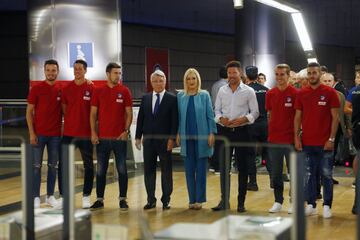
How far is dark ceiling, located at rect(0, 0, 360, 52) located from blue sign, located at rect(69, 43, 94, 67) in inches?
242

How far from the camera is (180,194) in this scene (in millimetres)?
7594

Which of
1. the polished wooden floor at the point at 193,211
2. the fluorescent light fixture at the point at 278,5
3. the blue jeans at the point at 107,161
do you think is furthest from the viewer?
the fluorescent light fixture at the point at 278,5

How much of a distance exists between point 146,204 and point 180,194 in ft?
2.71

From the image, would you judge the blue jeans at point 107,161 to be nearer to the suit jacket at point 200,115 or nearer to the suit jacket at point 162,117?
the suit jacket at point 162,117

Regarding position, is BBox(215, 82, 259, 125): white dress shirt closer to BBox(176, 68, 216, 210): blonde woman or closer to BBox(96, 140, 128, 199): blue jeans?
BBox(176, 68, 216, 210): blonde woman

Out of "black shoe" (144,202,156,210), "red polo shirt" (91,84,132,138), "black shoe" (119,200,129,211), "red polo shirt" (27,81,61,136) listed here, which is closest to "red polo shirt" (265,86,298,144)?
"black shoe" (144,202,156,210)

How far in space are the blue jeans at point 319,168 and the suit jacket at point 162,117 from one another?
1382 millimetres

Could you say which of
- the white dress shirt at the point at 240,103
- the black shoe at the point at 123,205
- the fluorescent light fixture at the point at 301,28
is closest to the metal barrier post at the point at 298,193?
the white dress shirt at the point at 240,103

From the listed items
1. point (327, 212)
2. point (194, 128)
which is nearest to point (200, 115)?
point (194, 128)

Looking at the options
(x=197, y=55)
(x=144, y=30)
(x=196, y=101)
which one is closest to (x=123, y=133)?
(x=196, y=101)

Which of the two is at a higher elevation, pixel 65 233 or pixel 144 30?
pixel 144 30

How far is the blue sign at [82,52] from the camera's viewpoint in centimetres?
907

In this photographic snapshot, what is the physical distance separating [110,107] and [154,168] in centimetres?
77

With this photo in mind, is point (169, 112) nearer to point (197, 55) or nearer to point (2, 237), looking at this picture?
point (2, 237)
